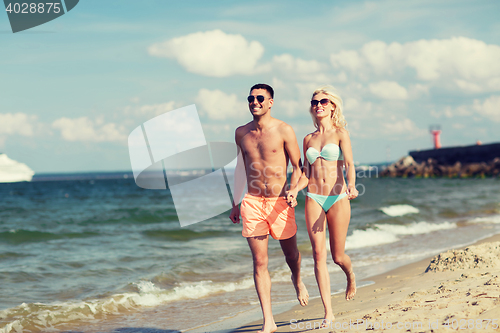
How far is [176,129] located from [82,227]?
12050 millimetres

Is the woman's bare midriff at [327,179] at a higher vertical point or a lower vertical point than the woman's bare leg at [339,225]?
higher

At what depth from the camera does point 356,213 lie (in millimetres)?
19250

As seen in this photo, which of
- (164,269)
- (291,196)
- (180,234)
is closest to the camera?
(291,196)

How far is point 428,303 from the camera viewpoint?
4145mm

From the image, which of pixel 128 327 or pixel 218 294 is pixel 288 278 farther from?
pixel 128 327

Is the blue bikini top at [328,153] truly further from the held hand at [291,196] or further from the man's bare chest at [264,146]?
the held hand at [291,196]

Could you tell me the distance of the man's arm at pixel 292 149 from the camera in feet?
12.9

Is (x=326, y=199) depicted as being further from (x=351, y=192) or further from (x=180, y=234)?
(x=180, y=234)

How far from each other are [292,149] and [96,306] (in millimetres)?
4451

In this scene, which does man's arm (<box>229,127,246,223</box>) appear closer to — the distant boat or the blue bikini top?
the blue bikini top

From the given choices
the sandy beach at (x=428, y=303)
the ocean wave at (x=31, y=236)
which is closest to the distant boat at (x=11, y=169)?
the ocean wave at (x=31, y=236)

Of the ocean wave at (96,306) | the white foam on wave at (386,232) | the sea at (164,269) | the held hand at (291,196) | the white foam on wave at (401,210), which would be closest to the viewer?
the held hand at (291,196)

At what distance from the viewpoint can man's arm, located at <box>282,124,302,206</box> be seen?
3.93m

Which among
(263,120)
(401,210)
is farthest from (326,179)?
(401,210)
